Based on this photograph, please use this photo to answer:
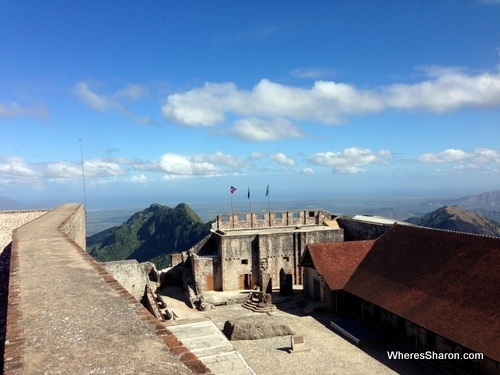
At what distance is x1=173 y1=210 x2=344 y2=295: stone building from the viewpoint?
1193 inches

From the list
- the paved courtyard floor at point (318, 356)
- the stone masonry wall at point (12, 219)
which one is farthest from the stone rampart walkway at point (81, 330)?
the stone masonry wall at point (12, 219)

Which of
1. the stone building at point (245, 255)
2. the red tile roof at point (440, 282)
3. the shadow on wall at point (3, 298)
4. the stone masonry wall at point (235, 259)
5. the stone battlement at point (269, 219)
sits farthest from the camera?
the stone battlement at point (269, 219)

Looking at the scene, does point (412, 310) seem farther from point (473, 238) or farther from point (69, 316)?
point (69, 316)

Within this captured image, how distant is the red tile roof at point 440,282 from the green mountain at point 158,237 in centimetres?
4751

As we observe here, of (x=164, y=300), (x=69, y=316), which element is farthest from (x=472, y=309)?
(x=164, y=300)

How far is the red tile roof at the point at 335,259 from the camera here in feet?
84.7

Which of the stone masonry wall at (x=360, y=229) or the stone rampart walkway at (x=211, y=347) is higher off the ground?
the stone masonry wall at (x=360, y=229)

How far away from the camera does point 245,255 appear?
1222 inches

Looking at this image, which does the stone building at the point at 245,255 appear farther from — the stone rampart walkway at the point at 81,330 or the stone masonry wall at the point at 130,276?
the stone rampart walkway at the point at 81,330

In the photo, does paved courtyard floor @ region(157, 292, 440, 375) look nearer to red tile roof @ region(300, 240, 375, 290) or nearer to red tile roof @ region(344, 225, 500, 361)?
red tile roof @ region(344, 225, 500, 361)

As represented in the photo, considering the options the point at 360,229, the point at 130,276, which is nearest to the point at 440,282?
the point at 360,229

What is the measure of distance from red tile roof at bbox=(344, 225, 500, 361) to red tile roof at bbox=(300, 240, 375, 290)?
58 centimetres

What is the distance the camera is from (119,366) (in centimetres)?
625

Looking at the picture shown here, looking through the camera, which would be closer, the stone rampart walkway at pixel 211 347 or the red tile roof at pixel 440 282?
the stone rampart walkway at pixel 211 347
